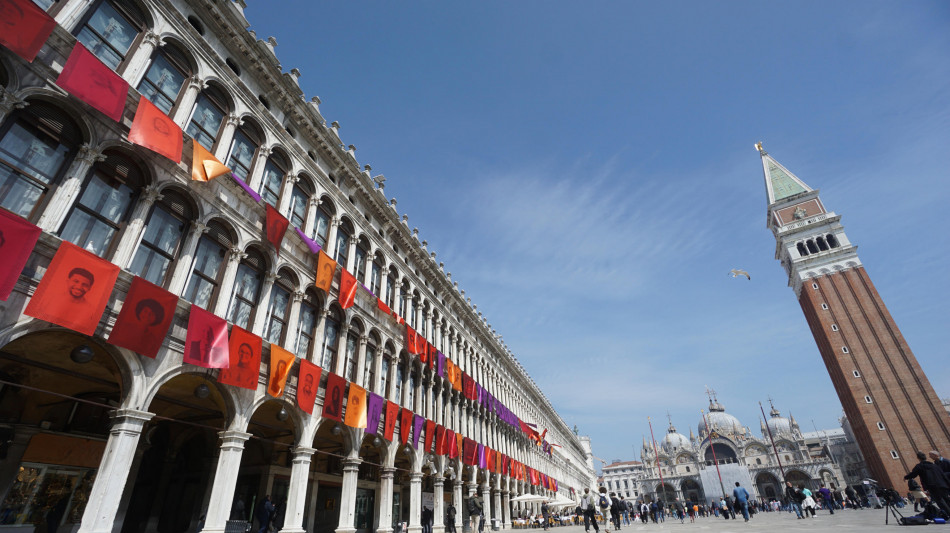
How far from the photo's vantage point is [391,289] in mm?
22406

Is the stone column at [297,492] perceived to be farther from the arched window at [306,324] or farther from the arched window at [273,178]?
the arched window at [273,178]

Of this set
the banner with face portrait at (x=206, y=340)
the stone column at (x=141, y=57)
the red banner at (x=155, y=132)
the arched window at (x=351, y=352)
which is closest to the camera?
the red banner at (x=155, y=132)

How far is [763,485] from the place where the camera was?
89688 millimetres

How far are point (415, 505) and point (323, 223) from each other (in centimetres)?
1287

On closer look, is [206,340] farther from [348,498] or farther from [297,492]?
[348,498]

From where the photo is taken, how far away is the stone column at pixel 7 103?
26.5ft

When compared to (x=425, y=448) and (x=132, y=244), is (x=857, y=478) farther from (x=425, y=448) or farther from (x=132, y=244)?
(x=132, y=244)

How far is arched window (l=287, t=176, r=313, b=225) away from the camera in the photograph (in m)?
15.9

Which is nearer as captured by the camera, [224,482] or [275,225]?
[224,482]

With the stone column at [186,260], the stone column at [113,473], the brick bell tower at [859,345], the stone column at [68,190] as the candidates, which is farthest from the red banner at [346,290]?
the brick bell tower at [859,345]

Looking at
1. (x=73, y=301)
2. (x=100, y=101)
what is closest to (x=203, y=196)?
(x=100, y=101)

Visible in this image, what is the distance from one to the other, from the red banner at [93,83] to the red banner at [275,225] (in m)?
4.39

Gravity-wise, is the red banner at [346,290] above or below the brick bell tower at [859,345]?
below

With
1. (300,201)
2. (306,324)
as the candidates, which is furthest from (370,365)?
(300,201)
